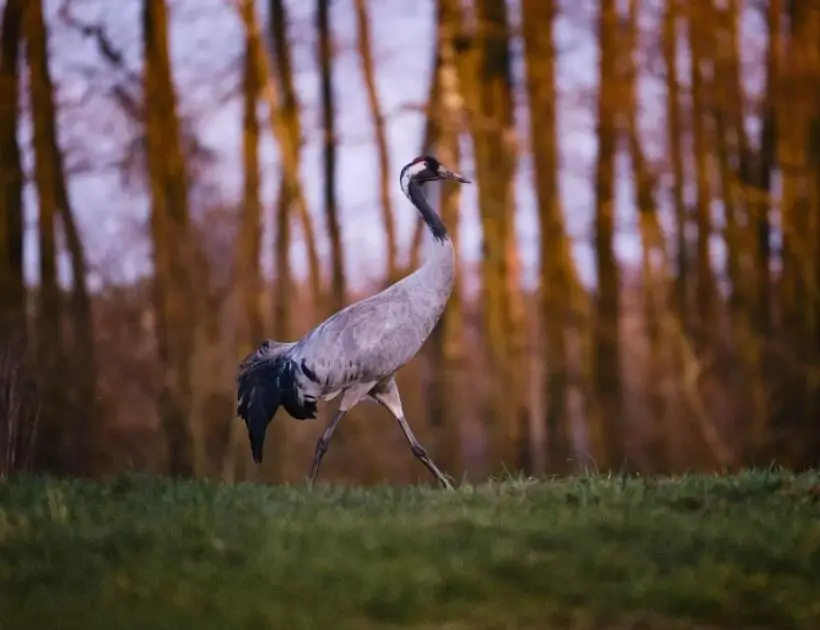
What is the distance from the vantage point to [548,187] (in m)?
18.2

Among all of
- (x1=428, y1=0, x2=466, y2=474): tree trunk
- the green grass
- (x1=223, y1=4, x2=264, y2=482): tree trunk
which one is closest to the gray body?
the green grass

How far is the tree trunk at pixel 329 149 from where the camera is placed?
66.4 ft

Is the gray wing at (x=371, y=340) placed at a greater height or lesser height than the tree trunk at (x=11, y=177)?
lesser

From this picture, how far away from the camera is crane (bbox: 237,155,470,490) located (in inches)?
436

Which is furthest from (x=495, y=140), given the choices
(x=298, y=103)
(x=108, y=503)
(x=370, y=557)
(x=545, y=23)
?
(x=370, y=557)

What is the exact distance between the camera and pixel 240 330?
2031 centimetres

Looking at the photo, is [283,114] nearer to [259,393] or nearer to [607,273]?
[607,273]

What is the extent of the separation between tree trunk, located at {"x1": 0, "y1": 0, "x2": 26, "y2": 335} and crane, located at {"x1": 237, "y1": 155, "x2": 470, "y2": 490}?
715 cm

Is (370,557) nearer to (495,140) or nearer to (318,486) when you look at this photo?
(318,486)

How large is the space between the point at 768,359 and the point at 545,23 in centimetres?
521

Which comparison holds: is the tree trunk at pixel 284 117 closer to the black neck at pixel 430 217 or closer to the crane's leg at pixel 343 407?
the black neck at pixel 430 217

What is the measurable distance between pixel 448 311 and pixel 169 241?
3957 millimetres

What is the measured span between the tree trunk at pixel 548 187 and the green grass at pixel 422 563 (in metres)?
8.88

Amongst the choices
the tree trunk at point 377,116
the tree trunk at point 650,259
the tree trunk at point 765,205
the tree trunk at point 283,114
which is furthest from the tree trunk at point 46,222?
the tree trunk at point 765,205
